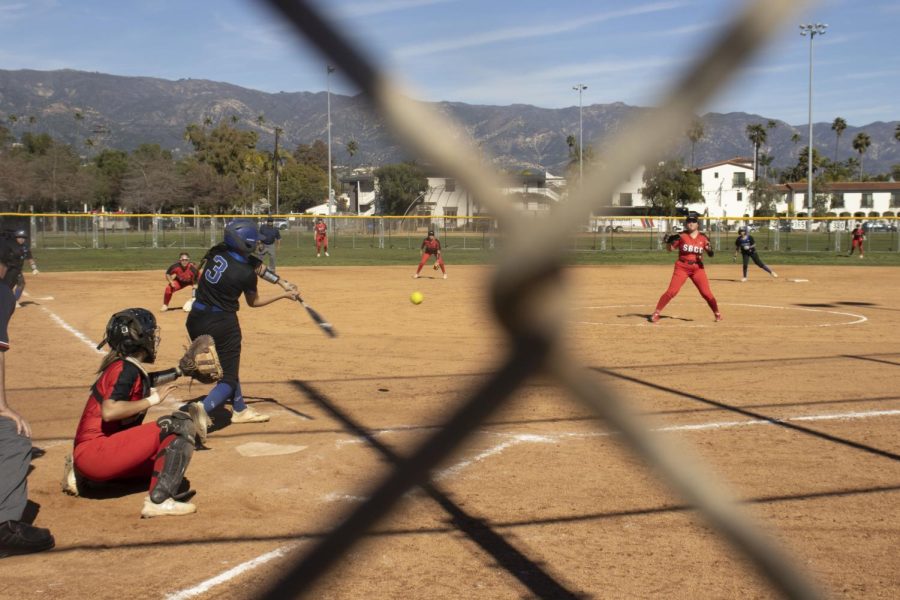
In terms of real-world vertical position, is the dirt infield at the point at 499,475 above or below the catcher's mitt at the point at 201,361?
below

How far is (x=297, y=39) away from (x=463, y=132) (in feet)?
0.73

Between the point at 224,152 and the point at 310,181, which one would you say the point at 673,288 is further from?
the point at 224,152

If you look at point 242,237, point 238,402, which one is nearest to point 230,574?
point 238,402

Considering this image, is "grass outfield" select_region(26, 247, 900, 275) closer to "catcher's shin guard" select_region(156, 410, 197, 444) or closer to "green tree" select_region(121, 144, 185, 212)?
"catcher's shin guard" select_region(156, 410, 197, 444)

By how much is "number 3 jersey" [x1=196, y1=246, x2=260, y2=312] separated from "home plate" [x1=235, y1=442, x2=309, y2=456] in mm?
1559

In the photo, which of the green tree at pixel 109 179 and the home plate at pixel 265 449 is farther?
the green tree at pixel 109 179

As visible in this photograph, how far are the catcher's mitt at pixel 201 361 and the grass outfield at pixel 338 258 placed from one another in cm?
2392

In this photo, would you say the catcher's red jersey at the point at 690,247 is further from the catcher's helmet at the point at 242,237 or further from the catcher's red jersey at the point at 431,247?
the catcher's red jersey at the point at 431,247

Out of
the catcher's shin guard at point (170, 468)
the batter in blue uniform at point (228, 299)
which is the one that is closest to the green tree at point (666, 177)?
the catcher's shin guard at point (170, 468)

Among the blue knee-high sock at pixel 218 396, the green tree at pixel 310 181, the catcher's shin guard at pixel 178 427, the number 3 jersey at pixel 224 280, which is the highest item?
the green tree at pixel 310 181

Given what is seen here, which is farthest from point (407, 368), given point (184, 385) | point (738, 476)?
point (738, 476)

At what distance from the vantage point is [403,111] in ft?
3.34

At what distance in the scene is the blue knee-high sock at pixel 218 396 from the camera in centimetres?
804

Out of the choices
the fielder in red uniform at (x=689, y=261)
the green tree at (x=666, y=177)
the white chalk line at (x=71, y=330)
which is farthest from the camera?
the fielder in red uniform at (x=689, y=261)
